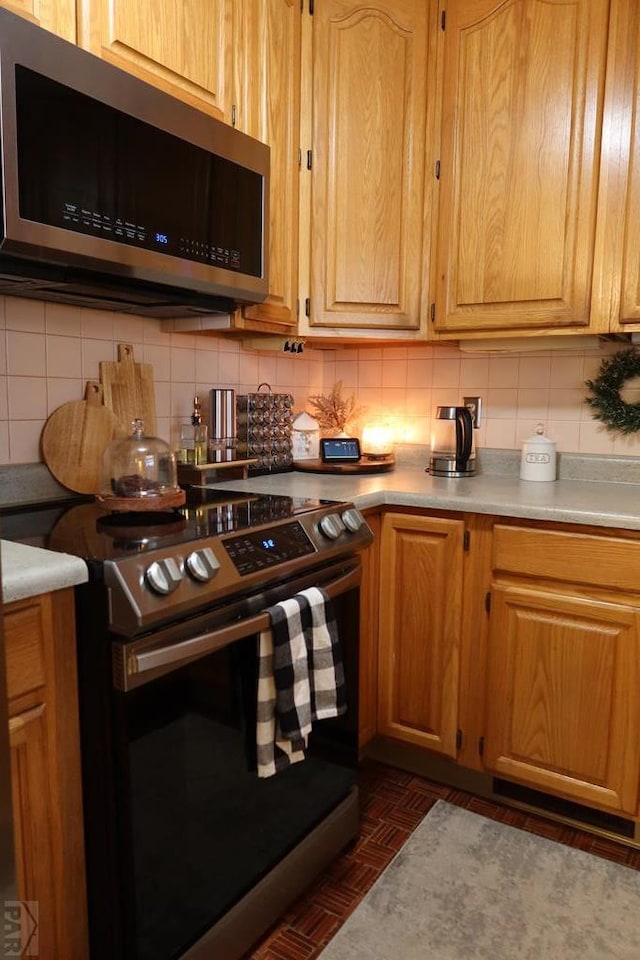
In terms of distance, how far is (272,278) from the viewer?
1.96m

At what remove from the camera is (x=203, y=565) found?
1.19 meters

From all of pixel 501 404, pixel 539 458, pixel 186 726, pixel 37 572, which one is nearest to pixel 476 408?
pixel 501 404

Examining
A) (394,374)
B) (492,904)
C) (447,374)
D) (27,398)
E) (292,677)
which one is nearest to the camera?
(292,677)

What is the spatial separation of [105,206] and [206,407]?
86cm

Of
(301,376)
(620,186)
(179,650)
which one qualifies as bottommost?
(179,650)

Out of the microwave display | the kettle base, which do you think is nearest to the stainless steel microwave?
the microwave display

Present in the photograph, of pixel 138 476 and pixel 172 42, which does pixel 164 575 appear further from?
pixel 172 42

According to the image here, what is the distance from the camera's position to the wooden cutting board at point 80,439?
1.69m

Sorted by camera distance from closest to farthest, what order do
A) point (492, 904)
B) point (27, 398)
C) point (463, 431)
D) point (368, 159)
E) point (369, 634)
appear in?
point (492, 904) < point (27, 398) < point (369, 634) < point (368, 159) < point (463, 431)

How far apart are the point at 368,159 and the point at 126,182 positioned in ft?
3.17

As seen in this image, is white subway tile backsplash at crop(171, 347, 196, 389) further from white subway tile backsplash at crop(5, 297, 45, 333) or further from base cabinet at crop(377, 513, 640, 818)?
base cabinet at crop(377, 513, 640, 818)

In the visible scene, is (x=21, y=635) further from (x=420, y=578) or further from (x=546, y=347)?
(x=546, y=347)

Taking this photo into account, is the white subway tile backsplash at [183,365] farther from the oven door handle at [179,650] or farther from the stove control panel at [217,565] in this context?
the oven door handle at [179,650]

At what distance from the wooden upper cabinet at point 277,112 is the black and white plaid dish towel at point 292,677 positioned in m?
0.93
